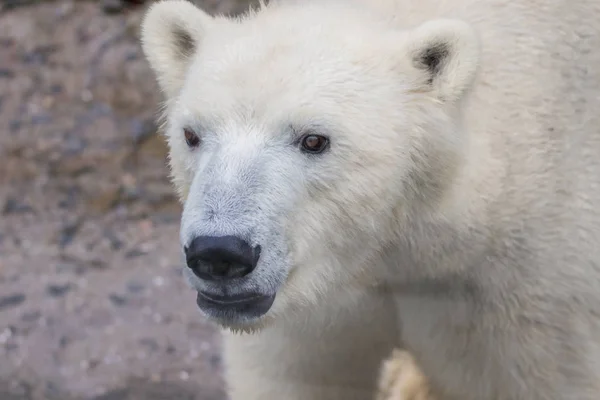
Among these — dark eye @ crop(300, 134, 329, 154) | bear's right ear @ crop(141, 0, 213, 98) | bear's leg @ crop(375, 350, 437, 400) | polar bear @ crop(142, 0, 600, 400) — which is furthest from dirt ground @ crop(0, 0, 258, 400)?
dark eye @ crop(300, 134, 329, 154)

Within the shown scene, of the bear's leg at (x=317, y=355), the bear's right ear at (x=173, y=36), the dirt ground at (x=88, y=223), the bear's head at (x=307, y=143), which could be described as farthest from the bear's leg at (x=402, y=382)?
the bear's right ear at (x=173, y=36)

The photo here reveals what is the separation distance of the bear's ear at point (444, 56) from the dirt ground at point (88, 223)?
1.32 m

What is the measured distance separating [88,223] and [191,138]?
5.83 feet

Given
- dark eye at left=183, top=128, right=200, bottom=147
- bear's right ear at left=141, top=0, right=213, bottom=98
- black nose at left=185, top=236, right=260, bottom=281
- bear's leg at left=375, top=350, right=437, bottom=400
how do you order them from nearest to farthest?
black nose at left=185, top=236, right=260, bottom=281 → dark eye at left=183, top=128, right=200, bottom=147 → bear's right ear at left=141, top=0, right=213, bottom=98 → bear's leg at left=375, top=350, right=437, bottom=400

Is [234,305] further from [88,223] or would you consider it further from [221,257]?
[88,223]

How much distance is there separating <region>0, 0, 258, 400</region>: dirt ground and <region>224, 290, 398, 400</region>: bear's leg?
1.91 ft

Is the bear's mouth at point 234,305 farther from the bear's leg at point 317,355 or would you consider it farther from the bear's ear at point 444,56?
the bear's ear at point 444,56

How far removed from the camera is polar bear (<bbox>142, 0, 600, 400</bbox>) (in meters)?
1.69

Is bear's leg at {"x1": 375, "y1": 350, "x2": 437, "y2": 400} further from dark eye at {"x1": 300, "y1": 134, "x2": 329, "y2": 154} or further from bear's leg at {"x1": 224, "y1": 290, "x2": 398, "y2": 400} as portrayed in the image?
dark eye at {"x1": 300, "y1": 134, "x2": 329, "y2": 154}

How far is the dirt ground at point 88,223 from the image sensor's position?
2.88 meters

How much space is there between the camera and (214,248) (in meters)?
1.54

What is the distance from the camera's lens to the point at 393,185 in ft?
5.86

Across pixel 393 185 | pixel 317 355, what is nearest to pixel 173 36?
pixel 393 185

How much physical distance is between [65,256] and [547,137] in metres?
1.86
